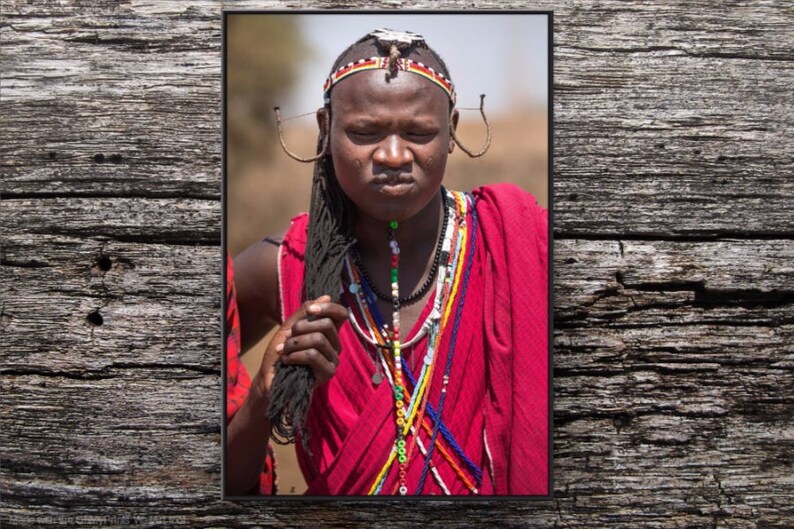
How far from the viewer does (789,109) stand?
2109 mm

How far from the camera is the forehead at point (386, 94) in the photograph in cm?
193

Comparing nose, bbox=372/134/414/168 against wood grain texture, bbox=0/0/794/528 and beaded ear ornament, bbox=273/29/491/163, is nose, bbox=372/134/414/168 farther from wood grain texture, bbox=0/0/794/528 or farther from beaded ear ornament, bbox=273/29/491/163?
wood grain texture, bbox=0/0/794/528

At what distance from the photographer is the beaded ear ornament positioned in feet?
6.39

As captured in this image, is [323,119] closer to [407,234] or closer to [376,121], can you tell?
[376,121]

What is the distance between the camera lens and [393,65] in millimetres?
1943

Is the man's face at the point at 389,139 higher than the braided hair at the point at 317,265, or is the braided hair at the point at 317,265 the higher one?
the man's face at the point at 389,139

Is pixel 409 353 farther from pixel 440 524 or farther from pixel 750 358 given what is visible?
pixel 750 358

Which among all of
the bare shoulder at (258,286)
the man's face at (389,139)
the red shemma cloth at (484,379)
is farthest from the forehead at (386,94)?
the bare shoulder at (258,286)

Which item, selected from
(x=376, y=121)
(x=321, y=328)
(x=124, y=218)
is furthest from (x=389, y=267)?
(x=124, y=218)

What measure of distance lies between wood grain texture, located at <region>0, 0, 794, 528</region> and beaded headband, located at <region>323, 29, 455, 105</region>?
282 mm

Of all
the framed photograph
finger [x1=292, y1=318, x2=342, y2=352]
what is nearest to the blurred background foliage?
the framed photograph

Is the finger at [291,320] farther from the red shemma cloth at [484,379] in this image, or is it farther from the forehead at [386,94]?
the forehead at [386,94]

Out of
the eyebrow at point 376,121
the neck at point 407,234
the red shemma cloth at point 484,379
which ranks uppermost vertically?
the eyebrow at point 376,121

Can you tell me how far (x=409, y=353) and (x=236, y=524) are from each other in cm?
54
